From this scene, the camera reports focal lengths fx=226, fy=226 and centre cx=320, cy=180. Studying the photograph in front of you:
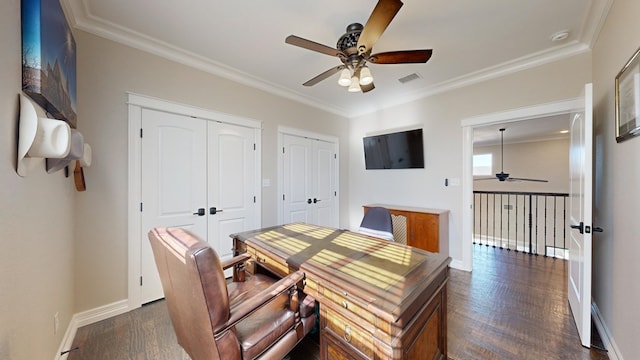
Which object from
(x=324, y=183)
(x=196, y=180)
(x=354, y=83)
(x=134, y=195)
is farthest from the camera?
(x=324, y=183)

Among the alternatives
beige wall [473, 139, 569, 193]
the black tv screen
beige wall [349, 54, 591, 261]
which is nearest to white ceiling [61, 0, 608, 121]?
beige wall [349, 54, 591, 261]

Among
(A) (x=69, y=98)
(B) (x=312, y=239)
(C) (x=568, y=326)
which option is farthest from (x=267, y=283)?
(C) (x=568, y=326)

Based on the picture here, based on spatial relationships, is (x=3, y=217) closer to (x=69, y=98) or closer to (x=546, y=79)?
(x=69, y=98)

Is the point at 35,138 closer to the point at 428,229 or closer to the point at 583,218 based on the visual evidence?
the point at 583,218

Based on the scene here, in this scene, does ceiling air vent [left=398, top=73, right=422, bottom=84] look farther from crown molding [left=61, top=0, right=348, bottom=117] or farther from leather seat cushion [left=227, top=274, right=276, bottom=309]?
leather seat cushion [left=227, top=274, right=276, bottom=309]

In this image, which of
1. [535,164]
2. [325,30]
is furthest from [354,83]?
[535,164]

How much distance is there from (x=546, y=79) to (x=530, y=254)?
2812mm

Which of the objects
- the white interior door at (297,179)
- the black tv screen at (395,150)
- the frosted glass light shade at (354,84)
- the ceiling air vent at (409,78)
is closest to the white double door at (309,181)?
the white interior door at (297,179)

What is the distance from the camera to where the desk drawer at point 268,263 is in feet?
5.17

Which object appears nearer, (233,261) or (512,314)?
(233,261)

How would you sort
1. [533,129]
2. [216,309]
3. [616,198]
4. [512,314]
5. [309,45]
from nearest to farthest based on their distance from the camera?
[216,309]
[616,198]
[309,45]
[512,314]
[533,129]

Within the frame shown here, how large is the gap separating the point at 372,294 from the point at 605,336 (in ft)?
7.20

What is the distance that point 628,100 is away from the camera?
1446 millimetres

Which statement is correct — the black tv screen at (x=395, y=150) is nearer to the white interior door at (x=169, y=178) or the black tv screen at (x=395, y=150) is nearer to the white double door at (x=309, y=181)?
the white double door at (x=309, y=181)
